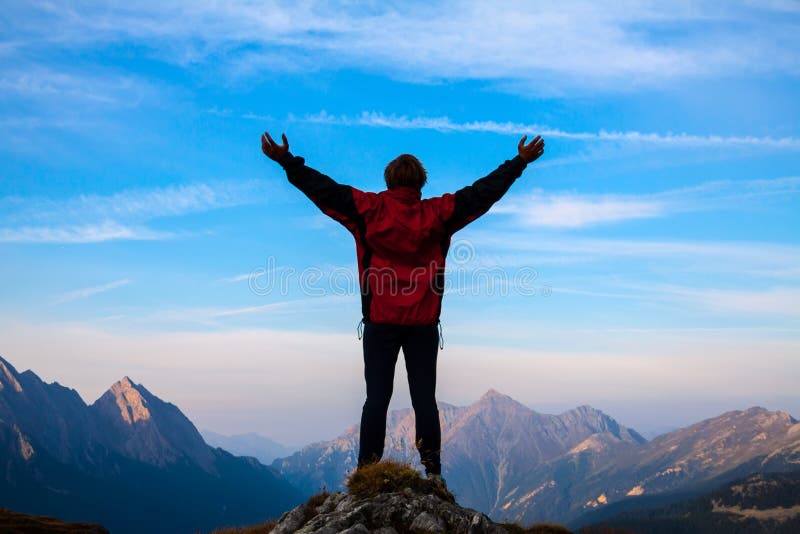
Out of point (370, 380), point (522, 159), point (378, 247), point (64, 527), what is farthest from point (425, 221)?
point (64, 527)

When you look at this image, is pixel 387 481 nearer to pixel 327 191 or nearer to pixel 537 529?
pixel 537 529

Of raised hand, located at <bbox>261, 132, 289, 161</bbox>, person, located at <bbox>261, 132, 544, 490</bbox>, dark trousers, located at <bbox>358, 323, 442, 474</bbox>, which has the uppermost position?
raised hand, located at <bbox>261, 132, 289, 161</bbox>

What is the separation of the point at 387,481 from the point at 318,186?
4.48 meters

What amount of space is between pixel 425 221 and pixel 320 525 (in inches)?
181

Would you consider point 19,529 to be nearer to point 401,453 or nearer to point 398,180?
point 401,453

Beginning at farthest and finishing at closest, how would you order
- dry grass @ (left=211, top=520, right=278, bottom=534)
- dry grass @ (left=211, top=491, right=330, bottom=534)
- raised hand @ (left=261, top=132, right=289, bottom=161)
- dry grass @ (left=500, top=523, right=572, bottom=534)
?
dry grass @ (left=211, top=520, right=278, bottom=534), dry grass @ (left=500, top=523, right=572, bottom=534), dry grass @ (left=211, top=491, right=330, bottom=534), raised hand @ (left=261, top=132, right=289, bottom=161)

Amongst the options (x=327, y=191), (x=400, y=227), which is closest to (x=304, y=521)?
(x=400, y=227)

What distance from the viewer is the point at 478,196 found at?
10.6 m

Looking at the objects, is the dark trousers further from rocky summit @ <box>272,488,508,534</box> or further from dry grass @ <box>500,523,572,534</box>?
dry grass @ <box>500,523,572,534</box>

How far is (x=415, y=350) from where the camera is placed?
10688 millimetres

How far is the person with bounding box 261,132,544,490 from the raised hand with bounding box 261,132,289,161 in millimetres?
15

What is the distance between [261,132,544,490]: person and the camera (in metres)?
10.4

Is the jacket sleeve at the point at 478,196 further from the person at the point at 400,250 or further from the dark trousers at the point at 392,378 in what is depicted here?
the dark trousers at the point at 392,378

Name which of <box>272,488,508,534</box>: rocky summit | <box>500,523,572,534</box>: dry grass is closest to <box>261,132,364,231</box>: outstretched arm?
<box>272,488,508,534</box>: rocky summit
